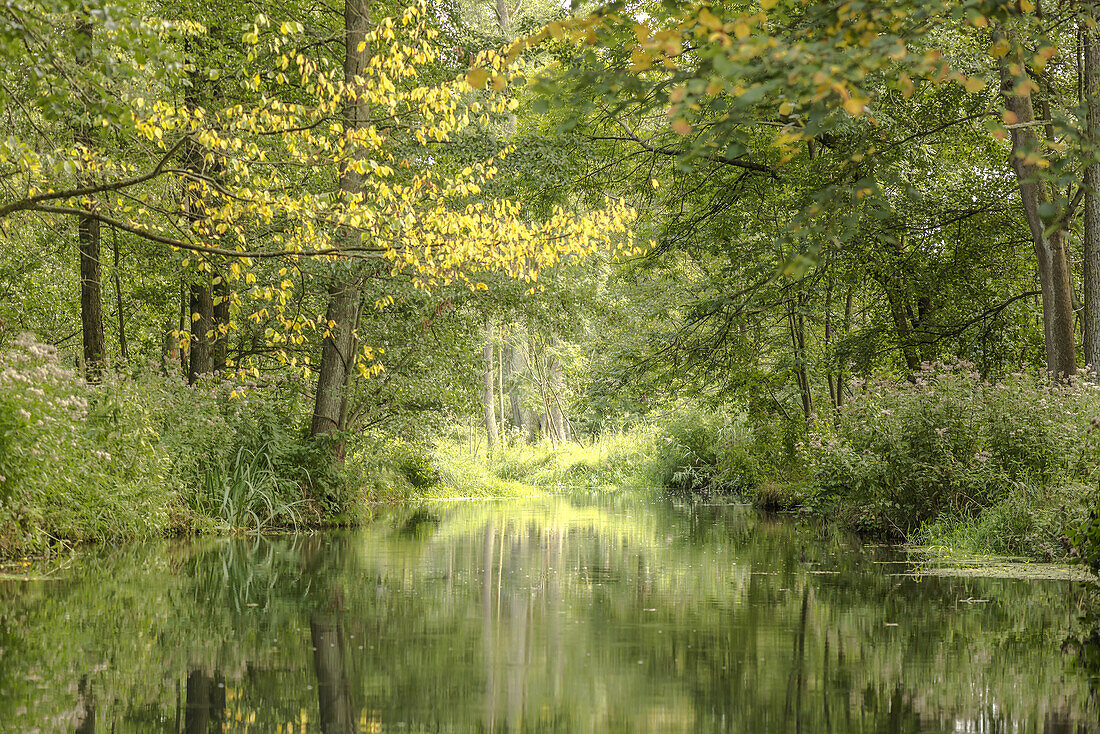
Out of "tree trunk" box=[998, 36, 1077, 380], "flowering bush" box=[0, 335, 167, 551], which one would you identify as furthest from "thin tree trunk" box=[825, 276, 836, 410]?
"flowering bush" box=[0, 335, 167, 551]

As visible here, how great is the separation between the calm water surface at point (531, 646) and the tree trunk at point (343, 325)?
4870 mm

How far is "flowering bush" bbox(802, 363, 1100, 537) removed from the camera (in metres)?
10.6

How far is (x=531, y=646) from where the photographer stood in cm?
584

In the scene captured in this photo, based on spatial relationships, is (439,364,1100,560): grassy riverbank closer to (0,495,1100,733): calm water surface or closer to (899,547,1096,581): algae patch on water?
(899,547,1096,581): algae patch on water

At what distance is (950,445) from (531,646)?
722 centimetres

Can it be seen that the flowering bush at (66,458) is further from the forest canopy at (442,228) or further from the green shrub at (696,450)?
the green shrub at (696,450)

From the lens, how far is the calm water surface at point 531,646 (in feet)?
14.1

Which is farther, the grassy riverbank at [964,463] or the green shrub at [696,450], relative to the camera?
the green shrub at [696,450]

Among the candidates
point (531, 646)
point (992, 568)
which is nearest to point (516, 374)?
point (992, 568)

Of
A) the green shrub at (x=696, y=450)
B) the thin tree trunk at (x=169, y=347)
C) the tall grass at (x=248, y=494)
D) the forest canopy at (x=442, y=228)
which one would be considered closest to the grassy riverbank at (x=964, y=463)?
the forest canopy at (x=442, y=228)

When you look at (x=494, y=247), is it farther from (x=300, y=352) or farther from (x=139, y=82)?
(x=300, y=352)

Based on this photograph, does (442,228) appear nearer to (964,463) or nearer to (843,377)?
(964,463)

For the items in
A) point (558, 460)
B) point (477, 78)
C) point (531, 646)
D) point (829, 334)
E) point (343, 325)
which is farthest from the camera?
point (558, 460)

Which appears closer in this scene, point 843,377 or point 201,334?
point 201,334
